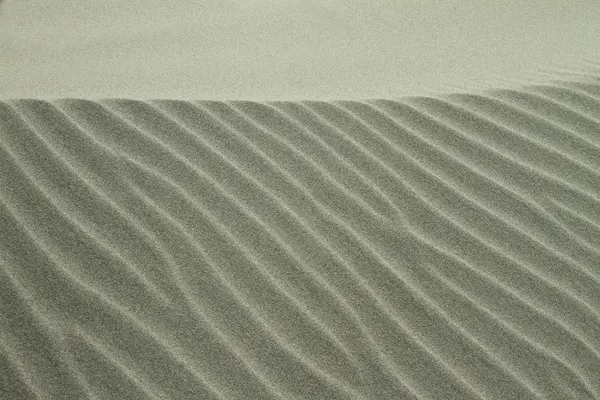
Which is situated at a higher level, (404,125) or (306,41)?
(306,41)

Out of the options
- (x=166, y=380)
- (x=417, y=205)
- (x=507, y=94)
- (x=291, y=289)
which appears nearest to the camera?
(x=166, y=380)

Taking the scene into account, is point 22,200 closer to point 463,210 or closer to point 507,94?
point 463,210

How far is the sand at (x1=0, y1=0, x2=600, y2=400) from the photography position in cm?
174

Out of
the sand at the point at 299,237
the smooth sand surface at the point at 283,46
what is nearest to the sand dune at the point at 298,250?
the sand at the point at 299,237

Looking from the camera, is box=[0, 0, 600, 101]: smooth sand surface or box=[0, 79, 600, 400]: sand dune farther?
box=[0, 0, 600, 101]: smooth sand surface

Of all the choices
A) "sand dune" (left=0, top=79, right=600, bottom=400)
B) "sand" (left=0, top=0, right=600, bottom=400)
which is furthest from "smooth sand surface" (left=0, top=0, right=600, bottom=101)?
"sand dune" (left=0, top=79, right=600, bottom=400)

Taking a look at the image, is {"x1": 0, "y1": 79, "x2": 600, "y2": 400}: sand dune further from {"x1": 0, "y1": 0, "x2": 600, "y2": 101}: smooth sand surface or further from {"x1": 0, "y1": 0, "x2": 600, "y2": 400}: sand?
{"x1": 0, "y1": 0, "x2": 600, "y2": 101}: smooth sand surface

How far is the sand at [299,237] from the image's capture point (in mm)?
1736

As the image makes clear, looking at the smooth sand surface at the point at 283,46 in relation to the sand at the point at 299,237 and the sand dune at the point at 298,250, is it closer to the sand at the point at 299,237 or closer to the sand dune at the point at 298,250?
the sand at the point at 299,237

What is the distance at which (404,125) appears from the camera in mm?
2506

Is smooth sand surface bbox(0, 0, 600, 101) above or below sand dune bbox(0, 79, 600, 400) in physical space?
above

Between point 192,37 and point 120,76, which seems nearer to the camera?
point 120,76

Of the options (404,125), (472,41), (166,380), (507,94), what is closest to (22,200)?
(166,380)

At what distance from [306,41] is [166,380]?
2285mm
